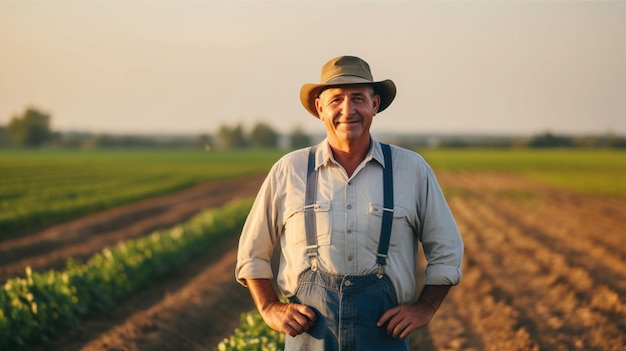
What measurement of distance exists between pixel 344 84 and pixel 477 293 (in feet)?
24.6

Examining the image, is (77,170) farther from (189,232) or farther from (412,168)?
(412,168)

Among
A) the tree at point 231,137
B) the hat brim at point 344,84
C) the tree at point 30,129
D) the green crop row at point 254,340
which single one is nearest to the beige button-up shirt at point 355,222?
the hat brim at point 344,84

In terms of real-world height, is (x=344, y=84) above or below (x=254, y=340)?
above

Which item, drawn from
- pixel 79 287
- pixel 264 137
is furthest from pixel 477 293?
pixel 264 137

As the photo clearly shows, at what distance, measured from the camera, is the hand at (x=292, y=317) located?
2.74 meters

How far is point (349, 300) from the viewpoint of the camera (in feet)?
8.93

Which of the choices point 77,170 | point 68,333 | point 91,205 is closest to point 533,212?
point 91,205

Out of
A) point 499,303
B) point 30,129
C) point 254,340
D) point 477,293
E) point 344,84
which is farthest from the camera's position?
point 30,129

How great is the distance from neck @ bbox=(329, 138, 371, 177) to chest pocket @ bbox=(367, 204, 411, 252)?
0.23 metres

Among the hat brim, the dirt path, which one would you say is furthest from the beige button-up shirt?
the dirt path

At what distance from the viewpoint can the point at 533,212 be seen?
21453mm

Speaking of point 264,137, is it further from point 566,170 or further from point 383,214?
point 383,214

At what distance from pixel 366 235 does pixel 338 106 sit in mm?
559

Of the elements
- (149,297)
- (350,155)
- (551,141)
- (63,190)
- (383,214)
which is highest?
(350,155)
